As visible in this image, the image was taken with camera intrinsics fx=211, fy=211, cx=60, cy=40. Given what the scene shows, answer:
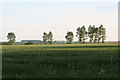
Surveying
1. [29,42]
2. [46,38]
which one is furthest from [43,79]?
[46,38]

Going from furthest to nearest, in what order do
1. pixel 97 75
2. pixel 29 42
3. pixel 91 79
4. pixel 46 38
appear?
pixel 46 38 → pixel 29 42 → pixel 97 75 → pixel 91 79

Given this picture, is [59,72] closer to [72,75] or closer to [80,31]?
[72,75]

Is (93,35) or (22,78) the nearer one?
(22,78)

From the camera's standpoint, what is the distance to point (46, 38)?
91875 mm

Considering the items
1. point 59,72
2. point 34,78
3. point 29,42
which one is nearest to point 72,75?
point 59,72

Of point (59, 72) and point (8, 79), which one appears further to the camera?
point (59, 72)

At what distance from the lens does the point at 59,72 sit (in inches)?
301

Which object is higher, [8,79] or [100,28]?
[100,28]

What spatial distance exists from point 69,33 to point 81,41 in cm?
929

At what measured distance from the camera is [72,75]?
7.13m

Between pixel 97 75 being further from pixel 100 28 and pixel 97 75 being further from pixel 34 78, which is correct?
pixel 100 28

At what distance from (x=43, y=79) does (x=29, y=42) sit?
77293 millimetres

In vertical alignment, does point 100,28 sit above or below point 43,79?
above

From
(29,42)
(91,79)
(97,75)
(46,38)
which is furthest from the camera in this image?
(46,38)
